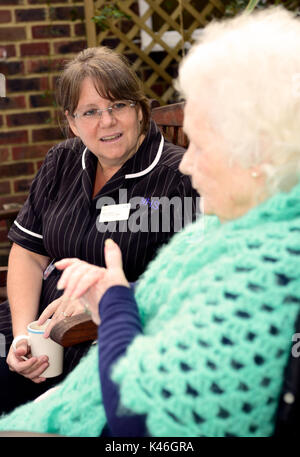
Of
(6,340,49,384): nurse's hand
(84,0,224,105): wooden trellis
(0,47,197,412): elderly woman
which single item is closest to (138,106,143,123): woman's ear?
(0,47,197,412): elderly woman

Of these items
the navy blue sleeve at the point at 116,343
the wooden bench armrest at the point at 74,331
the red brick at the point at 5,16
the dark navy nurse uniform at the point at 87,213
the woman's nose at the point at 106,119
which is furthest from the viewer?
the red brick at the point at 5,16

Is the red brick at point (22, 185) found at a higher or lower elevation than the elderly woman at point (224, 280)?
lower

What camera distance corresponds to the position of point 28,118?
3205mm

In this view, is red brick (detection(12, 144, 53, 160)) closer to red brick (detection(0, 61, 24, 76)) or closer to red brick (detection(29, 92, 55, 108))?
red brick (detection(29, 92, 55, 108))

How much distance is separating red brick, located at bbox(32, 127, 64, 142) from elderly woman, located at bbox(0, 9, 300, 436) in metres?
2.29

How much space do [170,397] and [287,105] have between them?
0.48 metres

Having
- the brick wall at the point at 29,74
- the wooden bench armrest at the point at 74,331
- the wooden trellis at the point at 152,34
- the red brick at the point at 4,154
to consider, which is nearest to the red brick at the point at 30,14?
the brick wall at the point at 29,74

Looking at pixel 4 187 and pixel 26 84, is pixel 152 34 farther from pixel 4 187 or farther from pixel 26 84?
pixel 4 187

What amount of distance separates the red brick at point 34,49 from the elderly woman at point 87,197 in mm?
1380

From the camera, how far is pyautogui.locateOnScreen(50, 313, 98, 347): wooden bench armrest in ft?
4.46

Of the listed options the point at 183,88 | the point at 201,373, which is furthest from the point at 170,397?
the point at 183,88

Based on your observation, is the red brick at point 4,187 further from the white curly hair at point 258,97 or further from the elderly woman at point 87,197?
the white curly hair at point 258,97

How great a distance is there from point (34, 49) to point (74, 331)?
2.20 m

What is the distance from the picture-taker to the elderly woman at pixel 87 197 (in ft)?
5.52
